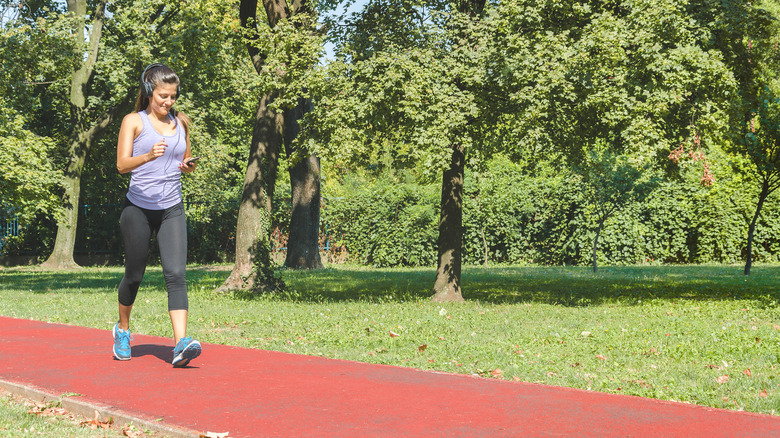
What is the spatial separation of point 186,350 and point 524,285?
451 inches

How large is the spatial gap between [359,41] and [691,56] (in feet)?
Result: 16.4

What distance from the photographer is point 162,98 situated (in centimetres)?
537

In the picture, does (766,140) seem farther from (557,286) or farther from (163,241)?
(163,241)


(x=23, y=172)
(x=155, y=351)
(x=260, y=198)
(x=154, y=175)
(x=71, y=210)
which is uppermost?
(x=23, y=172)

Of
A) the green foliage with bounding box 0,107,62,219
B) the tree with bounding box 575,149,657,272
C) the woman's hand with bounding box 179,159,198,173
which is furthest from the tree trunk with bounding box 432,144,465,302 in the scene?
the green foliage with bounding box 0,107,62,219

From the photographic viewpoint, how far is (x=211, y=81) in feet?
75.0

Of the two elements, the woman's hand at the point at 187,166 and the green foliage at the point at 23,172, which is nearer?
the woman's hand at the point at 187,166

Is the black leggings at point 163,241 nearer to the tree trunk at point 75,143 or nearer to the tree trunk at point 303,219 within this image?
the tree trunk at point 303,219

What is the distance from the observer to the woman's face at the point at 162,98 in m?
5.35

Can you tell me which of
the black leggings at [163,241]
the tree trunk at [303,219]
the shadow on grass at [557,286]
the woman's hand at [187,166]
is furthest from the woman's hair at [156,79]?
the tree trunk at [303,219]

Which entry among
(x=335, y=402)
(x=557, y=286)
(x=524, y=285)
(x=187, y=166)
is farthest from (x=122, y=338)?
(x=557, y=286)

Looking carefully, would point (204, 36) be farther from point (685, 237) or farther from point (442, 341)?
point (685, 237)

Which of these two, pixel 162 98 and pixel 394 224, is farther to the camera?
pixel 394 224

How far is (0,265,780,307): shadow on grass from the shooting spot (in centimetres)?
1305
